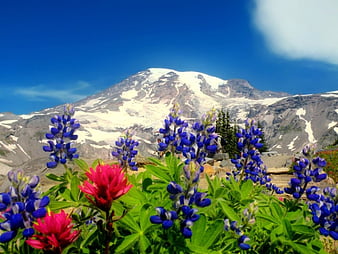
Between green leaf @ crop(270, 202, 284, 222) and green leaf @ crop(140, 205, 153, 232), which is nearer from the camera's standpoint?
green leaf @ crop(140, 205, 153, 232)

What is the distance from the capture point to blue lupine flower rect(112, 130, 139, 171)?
19.5 ft

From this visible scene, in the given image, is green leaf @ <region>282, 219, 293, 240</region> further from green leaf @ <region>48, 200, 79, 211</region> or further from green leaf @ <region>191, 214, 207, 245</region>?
green leaf @ <region>48, 200, 79, 211</region>

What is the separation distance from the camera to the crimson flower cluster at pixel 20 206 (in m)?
2.59

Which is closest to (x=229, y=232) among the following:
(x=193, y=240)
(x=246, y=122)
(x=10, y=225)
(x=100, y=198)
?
(x=193, y=240)

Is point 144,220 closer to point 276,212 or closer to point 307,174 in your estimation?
point 276,212

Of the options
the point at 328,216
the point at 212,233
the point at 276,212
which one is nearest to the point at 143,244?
the point at 212,233

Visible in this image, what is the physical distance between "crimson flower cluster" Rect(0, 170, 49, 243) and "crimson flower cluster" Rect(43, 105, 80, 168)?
7.44 feet

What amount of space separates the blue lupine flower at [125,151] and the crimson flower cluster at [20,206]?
3.12 m

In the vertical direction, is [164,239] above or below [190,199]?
below

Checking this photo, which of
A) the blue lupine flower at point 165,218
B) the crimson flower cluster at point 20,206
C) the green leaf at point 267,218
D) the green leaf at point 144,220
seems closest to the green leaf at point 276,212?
the green leaf at point 267,218

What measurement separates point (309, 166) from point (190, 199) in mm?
3047

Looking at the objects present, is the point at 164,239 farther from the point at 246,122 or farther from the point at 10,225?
the point at 246,122

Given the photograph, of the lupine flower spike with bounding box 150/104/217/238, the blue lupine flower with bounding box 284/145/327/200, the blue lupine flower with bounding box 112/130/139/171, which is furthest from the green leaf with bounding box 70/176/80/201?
the blue lupine flower with bounding box 284/145/327/200

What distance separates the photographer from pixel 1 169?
34.6 m
